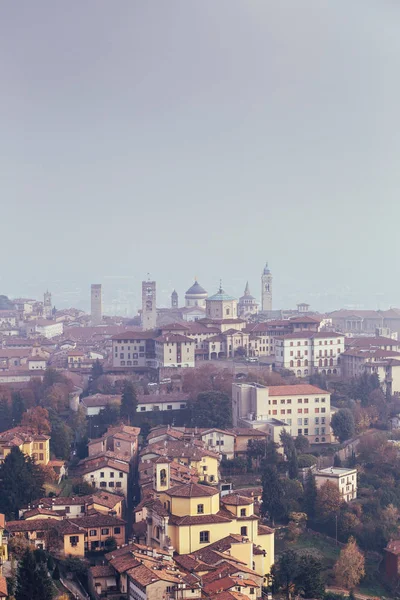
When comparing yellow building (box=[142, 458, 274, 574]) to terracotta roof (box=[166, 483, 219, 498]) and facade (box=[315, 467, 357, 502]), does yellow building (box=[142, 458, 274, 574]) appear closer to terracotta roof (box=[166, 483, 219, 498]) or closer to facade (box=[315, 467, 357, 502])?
terracotta roof (box=[166, 483, 219, 498])

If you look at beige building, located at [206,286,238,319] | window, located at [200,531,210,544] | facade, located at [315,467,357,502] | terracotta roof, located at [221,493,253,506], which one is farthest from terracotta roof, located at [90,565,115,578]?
beige building, located at [206,286,238,319]

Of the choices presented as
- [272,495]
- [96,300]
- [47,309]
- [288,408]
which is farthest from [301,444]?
[47,309]

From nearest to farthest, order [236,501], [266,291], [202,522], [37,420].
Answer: [202,522] < [236,501] < [37,420] < [266,291]

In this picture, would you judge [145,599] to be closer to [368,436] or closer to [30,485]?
[30,485]

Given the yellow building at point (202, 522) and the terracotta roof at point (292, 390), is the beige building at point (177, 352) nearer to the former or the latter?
the terracotta roof at point (292, 390)

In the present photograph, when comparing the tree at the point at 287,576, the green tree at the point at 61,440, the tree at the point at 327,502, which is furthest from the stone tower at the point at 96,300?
the tree at the point at 287,576

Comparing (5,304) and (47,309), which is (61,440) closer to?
(47,309)
